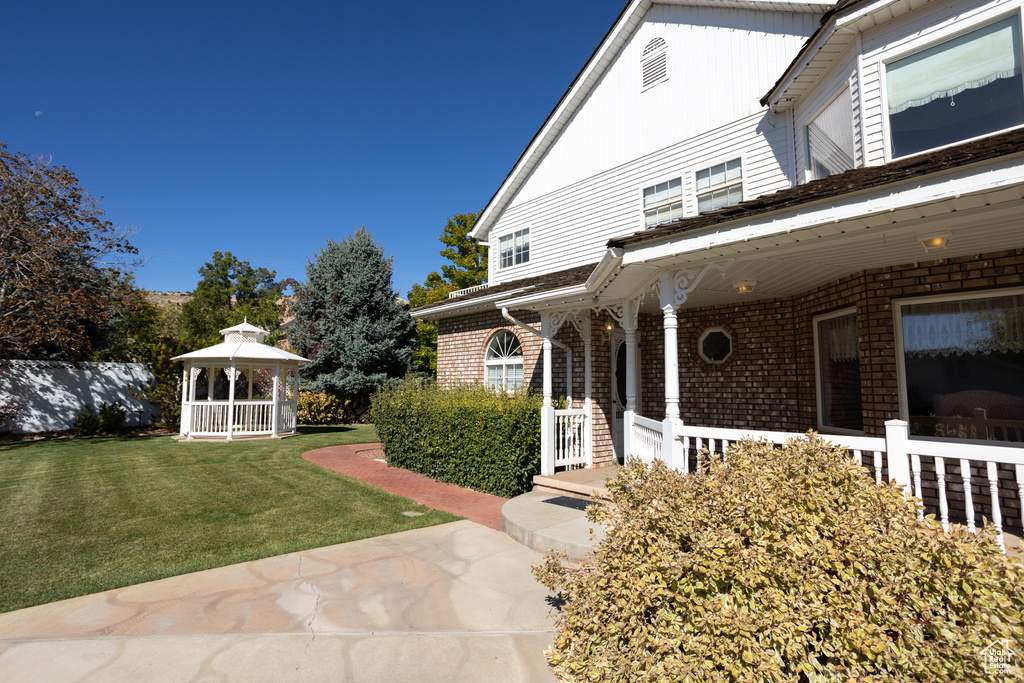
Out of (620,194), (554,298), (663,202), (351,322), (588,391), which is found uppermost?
(620,194)

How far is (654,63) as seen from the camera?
10.1 metres

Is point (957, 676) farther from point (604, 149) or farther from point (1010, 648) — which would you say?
point (604, 149)

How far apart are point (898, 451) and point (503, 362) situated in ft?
27.9

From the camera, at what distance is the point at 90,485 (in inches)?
340

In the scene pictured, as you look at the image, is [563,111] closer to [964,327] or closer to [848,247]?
[848,247]

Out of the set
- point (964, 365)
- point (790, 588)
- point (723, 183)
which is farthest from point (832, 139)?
point (790, 588)

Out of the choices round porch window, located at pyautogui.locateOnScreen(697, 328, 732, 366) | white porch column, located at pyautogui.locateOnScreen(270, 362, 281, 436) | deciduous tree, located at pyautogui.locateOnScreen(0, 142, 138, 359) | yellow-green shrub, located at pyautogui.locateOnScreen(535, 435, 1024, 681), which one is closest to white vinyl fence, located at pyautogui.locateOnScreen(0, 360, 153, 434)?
deciduous tree, located at pyautogui.locateOnScreen(0, 142, 138, 359)

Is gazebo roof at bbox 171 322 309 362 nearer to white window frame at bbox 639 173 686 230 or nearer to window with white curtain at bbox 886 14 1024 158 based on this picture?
white window frame at bbox 639 173 686 230

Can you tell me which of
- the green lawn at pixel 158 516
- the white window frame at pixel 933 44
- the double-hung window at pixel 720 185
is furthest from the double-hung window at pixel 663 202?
the green lawn at pixel 158 516

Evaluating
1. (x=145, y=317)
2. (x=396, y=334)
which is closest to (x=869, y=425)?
(x=396, y=334)

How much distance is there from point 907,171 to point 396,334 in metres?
20.8

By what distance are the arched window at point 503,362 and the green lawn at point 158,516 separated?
4.04m

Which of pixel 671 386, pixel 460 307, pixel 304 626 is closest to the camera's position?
pixel 304 626

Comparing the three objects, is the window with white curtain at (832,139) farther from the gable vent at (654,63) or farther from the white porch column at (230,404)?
the white porch column at (230,404)
